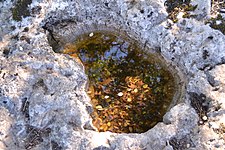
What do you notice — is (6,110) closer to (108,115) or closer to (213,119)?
(108,115)

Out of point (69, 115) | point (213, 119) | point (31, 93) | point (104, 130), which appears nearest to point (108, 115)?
point (104, 130)

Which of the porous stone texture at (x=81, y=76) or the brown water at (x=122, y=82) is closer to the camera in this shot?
the porous stone texture at (x=81, y=76)

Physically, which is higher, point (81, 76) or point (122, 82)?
point (81, 76)

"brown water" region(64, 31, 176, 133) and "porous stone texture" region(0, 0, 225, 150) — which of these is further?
"brown water" region(64, 31, 176, 133)
